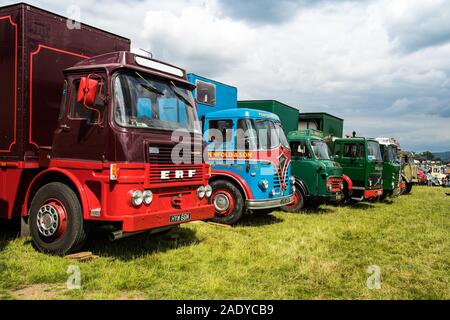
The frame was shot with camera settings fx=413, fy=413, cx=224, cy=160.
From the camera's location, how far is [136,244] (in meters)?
6.76

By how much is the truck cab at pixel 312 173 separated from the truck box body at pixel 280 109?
3.70 ft

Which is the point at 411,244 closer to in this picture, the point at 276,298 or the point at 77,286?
the point at 276,298

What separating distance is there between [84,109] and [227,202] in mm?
4066

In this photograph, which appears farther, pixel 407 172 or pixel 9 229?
pixel 407 172

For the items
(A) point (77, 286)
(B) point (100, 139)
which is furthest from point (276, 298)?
(B) point (100, 139)

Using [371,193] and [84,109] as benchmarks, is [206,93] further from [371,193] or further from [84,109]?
[371,193]

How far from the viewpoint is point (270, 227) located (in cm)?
901

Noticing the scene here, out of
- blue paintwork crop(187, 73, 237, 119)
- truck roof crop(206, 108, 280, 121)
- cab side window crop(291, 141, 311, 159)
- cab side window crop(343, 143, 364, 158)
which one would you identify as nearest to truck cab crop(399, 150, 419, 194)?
cab side window crop(343, 143, 364, 158)

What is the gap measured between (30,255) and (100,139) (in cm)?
197

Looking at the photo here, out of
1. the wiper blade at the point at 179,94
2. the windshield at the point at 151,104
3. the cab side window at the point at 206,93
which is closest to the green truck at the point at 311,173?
the cab side window at the point at 206,93

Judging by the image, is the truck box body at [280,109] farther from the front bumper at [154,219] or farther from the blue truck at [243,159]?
the front bumper at [154,219]

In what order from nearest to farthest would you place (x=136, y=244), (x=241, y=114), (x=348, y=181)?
1. (x=136, y=244)
2. (x=241, y=114)
3. (x=348, y=181)

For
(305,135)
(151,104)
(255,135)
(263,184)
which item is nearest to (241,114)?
(255,135)

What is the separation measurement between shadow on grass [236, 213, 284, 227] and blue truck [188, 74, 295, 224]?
0.53 m
